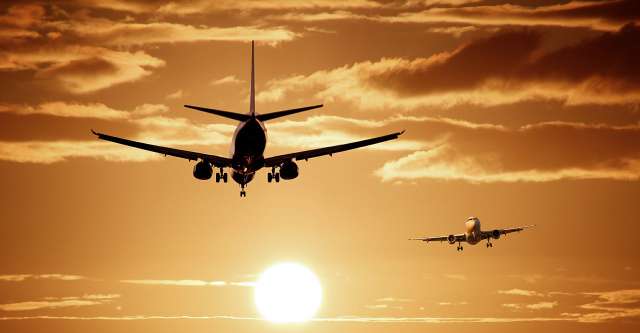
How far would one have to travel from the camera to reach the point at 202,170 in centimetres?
9369

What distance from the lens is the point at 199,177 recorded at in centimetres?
9394

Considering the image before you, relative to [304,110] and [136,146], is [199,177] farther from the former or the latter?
[304,110]

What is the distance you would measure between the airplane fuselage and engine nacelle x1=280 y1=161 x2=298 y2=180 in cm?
255

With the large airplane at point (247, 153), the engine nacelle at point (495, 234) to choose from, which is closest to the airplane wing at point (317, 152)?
the large airplane at point (247, 153)

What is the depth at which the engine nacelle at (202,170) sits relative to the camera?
93750 mm

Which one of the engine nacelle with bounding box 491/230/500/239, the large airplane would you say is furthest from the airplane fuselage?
the engine nacelle with bounding box 491/230/500/239

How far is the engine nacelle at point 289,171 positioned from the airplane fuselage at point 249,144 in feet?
8.35

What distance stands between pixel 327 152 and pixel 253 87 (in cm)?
1562

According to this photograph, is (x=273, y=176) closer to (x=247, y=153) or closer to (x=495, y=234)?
(x=247, y=153)

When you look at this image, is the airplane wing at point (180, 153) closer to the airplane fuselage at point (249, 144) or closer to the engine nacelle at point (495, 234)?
the airplane fuselage at point (249, 144)

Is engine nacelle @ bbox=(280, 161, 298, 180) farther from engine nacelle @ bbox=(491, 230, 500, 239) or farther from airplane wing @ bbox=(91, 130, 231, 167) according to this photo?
engine nacelle @ bbox=(491, 230, 500, 239)

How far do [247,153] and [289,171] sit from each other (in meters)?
6.23

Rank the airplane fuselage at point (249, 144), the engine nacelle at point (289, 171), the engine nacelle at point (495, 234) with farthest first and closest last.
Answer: the engine nacelle at point (495, 234) < the engine nacelle at point (289, 171) < the airplane fuselage at point (249, 144)

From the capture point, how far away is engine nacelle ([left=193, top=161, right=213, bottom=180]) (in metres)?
93.8
